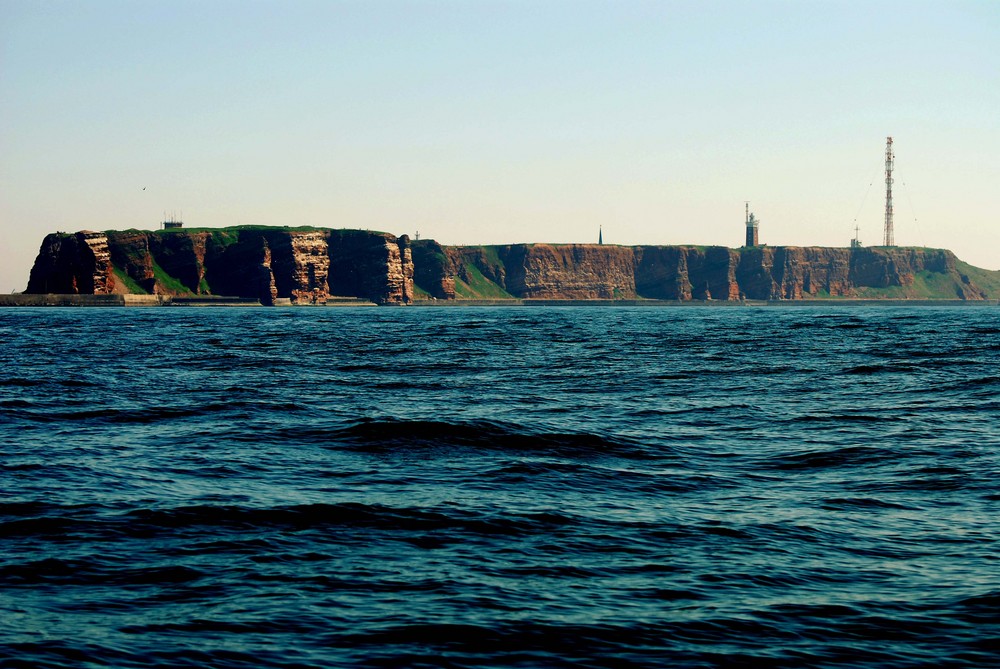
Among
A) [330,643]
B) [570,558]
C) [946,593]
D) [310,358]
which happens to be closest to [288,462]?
[570,558]

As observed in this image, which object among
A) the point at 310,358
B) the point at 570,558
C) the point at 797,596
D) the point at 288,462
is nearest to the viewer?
the point at 797,596

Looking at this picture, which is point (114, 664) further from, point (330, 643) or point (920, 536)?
point (920, 536)

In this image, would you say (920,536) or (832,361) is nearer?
→ (920,536)

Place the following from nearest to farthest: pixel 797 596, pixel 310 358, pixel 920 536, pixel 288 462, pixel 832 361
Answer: pixel 797 596, pixel 920 536, pixel 288 462, pixel 832 361, pixel 310 358

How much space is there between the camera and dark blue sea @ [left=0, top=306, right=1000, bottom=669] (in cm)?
1099

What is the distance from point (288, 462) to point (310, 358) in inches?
1419

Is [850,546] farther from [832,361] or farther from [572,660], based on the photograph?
Result: [832,361]

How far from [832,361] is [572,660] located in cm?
4599

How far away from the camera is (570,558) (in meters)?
14.1

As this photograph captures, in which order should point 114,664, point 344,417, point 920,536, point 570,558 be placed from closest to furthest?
1. point 114,664
2. point 570,558
3. point 920,536
4. point 344,417

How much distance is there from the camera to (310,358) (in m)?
57.7

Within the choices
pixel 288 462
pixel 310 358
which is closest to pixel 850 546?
pixel 288 462

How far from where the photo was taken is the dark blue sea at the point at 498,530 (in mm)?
10992

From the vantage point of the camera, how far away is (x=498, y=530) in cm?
1586
